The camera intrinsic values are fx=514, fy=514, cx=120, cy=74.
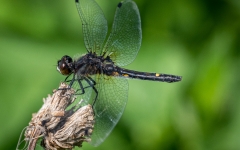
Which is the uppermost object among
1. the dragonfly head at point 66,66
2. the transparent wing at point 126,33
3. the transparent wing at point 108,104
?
the transparent wing at point 126,33

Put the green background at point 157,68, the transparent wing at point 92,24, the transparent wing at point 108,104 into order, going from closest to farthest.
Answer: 1. the transparent wing at point 108,104
2. the transparent wing at point 92,24
3. the green background at point 157,68

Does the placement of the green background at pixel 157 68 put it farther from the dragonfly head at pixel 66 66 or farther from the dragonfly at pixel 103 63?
the dragonfly head at pixel 66 66

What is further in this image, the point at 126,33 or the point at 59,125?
Result: the point at 126,33

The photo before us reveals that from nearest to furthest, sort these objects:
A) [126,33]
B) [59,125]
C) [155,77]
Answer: [59,125], [126,33], [155,77]

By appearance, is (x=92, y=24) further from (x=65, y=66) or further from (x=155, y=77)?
(x=155, y=77)

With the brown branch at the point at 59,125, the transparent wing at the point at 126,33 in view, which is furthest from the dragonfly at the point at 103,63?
the brown branch at the point at 59,125

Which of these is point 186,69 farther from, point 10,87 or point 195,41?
point 10,87

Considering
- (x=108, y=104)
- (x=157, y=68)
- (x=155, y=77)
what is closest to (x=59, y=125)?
(x=108, y=104)
